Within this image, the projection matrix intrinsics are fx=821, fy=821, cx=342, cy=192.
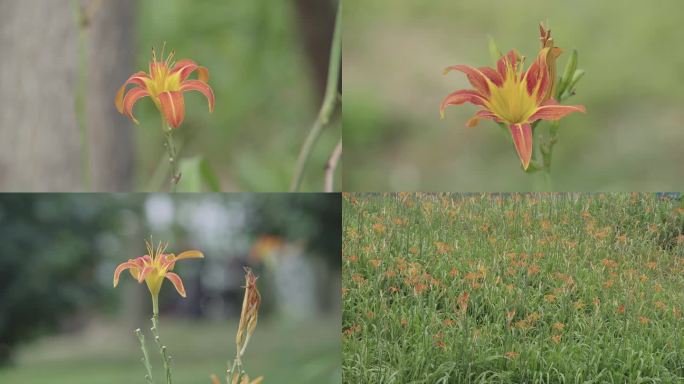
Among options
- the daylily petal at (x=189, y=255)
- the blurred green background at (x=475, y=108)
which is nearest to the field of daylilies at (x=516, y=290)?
the blurred green background at (x=475, y=108)

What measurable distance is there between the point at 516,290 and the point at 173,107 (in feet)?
2.27

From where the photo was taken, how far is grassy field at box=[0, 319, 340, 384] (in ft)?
6.14

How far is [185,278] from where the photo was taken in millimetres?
1668

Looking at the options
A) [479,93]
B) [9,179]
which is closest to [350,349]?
[479,93]

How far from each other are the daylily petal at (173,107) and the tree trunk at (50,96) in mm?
328

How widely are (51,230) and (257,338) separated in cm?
55

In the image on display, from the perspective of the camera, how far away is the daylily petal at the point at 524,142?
4.35ft

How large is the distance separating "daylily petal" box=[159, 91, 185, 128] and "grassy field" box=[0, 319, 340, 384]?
1.97 feet

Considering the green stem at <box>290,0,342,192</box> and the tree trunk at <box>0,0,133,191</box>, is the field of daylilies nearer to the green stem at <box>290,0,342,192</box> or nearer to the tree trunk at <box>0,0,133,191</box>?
the green stem at <box>290,0,342,192</box>

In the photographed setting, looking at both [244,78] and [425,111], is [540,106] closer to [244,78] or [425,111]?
[425,111]

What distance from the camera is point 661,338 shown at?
4.89 feet

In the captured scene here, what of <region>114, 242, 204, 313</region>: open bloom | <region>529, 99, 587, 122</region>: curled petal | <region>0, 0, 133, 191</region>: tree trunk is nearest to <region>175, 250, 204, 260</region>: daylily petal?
<region>114, 242, 204, 313</region>: open bloom

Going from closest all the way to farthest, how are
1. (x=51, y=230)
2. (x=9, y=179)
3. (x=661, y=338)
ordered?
1. (x=661, y=338)
2. (x=9, y=179)
3. (x=51, y=230)

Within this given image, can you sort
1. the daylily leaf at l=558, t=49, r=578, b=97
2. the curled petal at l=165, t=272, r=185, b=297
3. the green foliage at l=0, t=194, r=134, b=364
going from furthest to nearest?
the green foliage at l=0, t=194, r=134, b=364 → the curled petal at l=165, t=272, r=185, b=297 → the daylily leaf at l=558, t=49, r=578, b=97
